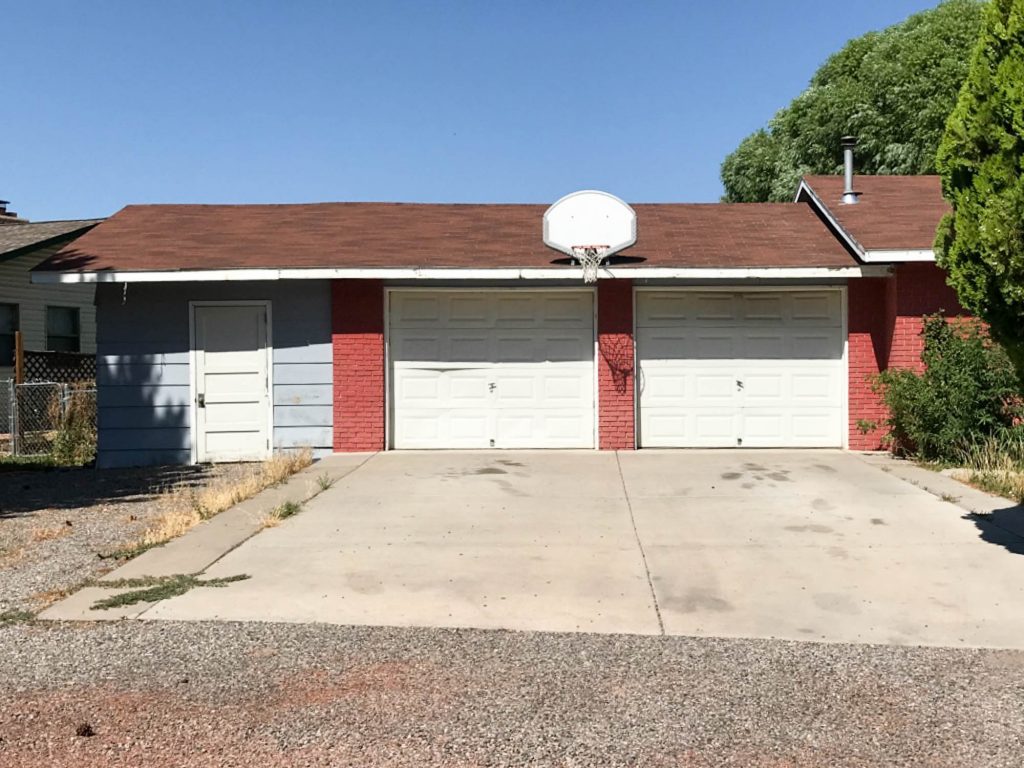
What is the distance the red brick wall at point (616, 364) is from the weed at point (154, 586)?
7448 millimetres

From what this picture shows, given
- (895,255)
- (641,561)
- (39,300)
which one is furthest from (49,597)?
(39,300)

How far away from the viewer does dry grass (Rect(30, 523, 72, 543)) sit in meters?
7.95

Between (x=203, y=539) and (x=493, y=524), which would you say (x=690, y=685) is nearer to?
(x=493, y=524)

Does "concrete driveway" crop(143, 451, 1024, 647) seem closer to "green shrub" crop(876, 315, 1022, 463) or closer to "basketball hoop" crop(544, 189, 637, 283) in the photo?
"green shrub" crop(876, 315, 1022, 463)

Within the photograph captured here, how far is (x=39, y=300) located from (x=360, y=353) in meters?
12.3

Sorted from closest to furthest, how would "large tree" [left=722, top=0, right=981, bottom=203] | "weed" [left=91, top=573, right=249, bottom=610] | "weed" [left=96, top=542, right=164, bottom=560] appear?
"weed" [left=91, top=573, right=249, bottom=610]
"weed" [left=96, top=542, right=164, bottom=560]
"large tree" [left=722, top=0, right=981, bottom=203]

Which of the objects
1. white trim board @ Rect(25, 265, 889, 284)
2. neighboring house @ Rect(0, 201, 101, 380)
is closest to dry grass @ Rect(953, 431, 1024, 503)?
white trim board @ Rect(25, 265, 889, 284)

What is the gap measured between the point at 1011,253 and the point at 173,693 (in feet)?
17.8

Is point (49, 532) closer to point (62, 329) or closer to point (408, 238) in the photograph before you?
point (408, 238)

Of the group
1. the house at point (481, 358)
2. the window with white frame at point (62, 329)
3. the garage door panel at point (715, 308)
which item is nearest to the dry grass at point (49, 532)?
the house at point (481, 358)

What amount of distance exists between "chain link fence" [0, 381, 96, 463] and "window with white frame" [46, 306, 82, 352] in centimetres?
363

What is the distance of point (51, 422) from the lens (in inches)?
666

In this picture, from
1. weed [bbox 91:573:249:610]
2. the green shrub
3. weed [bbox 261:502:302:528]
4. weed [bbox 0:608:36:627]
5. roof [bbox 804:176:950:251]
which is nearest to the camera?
weed [bbox 0:608:36:627]

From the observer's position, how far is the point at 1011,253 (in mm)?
5785
